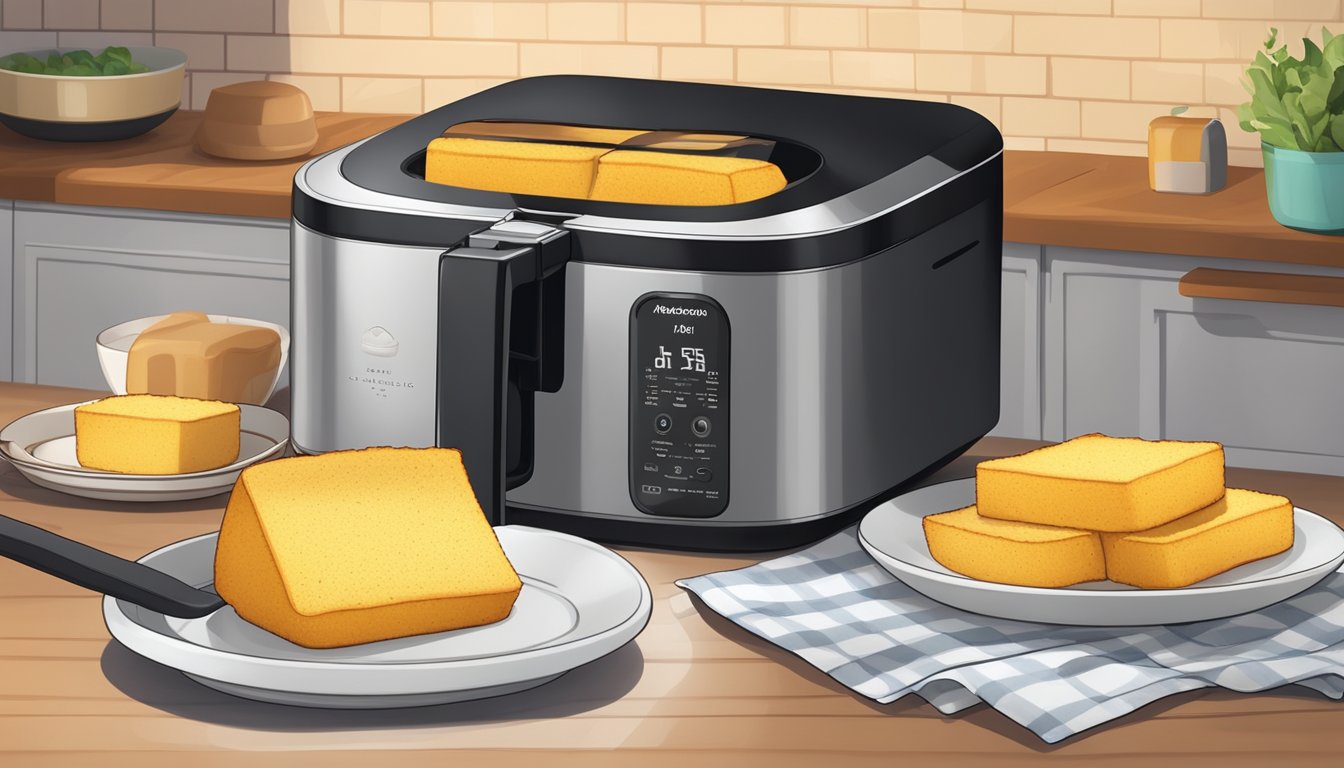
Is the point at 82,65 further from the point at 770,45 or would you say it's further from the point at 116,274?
the point at 770,45

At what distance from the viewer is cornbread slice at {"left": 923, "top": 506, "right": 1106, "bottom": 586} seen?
973mm

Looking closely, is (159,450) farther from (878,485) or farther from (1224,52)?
(1224,52)

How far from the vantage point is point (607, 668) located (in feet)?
3.11

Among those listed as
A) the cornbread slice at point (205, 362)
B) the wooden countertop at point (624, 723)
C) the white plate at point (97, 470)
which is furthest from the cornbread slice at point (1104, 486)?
the cornbread slice at point (205, 362)

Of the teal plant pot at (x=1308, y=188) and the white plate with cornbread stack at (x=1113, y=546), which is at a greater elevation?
the teal plant pot at (x=1308, y=188)

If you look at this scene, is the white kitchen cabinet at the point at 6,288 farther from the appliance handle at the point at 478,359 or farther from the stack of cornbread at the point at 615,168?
the appliance handle at the point at 478,359

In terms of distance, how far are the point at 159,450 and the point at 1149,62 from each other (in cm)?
205

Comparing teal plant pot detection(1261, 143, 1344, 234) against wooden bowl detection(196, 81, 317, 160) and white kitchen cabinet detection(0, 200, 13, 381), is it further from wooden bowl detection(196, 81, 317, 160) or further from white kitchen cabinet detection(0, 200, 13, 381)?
white kitchen cabinet detection(0, 200, 13, 381)

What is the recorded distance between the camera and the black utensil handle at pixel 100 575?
905mm

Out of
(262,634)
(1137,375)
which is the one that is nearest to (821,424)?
(262,634)

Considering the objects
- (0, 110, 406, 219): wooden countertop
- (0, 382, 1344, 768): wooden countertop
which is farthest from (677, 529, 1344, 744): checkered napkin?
(0, 110, 406, 219): wooden countertop

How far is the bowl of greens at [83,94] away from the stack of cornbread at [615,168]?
5.80 ft

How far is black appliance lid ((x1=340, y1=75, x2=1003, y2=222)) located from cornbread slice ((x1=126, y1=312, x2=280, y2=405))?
0.22 meters

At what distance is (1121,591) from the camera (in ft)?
3.16
